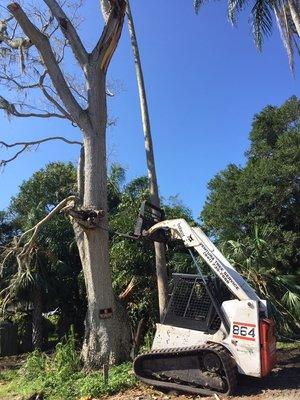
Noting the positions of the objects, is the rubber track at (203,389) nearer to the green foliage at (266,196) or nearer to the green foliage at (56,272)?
the green foliage at (266,196)

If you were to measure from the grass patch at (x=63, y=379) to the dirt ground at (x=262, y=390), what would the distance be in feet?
1.09

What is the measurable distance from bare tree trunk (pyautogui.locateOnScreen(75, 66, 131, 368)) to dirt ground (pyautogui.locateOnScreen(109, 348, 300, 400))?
2059 millimetres

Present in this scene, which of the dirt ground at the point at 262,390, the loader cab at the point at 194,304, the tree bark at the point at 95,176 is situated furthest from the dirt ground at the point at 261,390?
the tree bark at the point at 95,176

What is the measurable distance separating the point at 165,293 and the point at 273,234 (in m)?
8.10

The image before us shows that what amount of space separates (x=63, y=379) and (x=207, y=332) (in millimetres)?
3318

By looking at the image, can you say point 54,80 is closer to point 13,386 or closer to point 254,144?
point 13,386

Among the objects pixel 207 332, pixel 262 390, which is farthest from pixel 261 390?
pixel 207 332

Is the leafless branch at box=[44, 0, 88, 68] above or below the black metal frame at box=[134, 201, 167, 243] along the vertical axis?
above

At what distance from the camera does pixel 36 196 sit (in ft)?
107

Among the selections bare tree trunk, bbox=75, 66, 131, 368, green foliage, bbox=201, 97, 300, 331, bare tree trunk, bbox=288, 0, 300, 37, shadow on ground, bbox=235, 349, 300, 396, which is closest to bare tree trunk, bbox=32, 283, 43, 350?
green foliage, bbox=201, 97, 300, 331

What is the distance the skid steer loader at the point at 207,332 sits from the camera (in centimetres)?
765

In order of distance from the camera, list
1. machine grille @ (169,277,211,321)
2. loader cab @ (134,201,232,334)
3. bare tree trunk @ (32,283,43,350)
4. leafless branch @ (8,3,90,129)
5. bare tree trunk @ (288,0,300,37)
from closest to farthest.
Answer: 1. loader cab @ (134,201,232,334)
2. machine grille @ (169,277,211,321)
3. leafless branch @ (8,3,90,129)
4. bare tree trunk @ (288,0,300,37)
5. bare tree trunk @ (32,283,43,350)

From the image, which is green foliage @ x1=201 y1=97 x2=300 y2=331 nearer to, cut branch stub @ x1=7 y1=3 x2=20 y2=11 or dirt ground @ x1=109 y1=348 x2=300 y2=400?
dirt ground @ x1=109 y1=348 x2=300 y2=400

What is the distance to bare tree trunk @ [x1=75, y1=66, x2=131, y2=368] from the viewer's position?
10.6 meters
